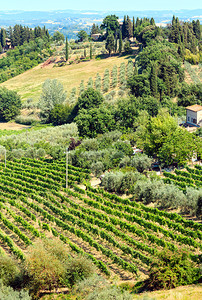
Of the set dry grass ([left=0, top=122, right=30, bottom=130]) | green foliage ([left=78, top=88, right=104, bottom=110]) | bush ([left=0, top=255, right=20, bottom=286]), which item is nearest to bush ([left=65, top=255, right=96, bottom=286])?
bush ([left=0, top=255, right=20, bottom=286])

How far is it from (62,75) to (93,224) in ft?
295

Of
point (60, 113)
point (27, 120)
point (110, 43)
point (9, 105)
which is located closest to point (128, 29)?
point (110, 43)

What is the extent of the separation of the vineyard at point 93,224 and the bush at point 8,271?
424 cm

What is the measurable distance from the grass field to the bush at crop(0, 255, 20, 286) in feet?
263

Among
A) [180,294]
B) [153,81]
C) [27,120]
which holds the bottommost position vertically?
[27,120]

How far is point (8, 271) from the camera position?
26.3 metres

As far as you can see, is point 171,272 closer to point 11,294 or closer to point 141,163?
point 11,294

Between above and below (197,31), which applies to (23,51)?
below

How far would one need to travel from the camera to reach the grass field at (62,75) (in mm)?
112250

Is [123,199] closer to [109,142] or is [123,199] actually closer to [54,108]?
[109,142]

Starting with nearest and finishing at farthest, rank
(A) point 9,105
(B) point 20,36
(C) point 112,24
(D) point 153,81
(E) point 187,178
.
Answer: (E) point 187,178 < (D) point 153,81 < (A) point 9,105 < (C) point 112,24 < (B) point 20,36

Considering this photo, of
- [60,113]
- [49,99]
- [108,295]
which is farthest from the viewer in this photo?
[49,99]

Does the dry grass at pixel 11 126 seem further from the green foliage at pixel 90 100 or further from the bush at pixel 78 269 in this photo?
the bush at pixel 78 269

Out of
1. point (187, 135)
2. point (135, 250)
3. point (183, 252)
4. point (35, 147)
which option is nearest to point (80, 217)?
Answer: point (135, 250)
